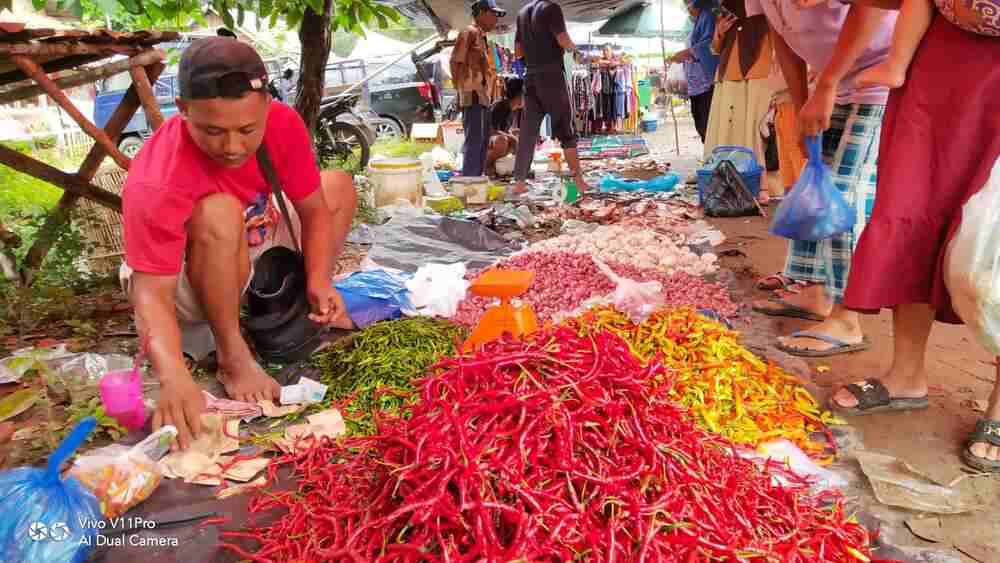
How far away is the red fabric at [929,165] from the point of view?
77.9 inches

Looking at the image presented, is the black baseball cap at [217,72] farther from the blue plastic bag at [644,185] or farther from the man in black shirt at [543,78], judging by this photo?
the blue plastic bag at [644,185]

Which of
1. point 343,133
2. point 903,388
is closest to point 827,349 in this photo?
point 903,388

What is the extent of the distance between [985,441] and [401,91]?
1368 centimetres

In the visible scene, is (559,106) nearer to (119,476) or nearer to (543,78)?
(543,78)

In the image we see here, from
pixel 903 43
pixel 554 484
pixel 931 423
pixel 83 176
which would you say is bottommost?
pixel 931 423

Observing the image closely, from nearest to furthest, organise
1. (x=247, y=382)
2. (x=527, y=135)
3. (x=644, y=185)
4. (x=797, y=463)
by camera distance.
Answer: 1. (x=797, y=463)
2. (x=247, y=382)
3. (x=527, y=135)
4. (x=644, y=185)

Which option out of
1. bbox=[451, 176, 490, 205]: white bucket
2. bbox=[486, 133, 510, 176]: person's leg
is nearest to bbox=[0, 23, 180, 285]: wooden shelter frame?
bbox=[451, 176, 490, 205]: white bucket

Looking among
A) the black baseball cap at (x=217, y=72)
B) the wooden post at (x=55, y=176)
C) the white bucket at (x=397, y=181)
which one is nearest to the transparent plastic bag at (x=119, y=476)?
the black baseball cap at (x=217, y=72)

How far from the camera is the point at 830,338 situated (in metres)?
2.87

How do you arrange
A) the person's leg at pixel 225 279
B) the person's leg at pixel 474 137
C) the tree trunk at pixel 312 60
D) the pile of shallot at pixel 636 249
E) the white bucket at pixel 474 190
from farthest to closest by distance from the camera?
the person's leg at pixel 474 137
the white bucket at pixel 474 190
the tree trunk at pixel 312 60
the pile of shallot at pixel 636 249
the person's leg at pixel 225 279

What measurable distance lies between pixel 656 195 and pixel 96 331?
18.3ft

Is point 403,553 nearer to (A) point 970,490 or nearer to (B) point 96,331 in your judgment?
(A) point 970,490

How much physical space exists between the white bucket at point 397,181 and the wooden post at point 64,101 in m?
3.07

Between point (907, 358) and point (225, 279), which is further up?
point (225, 279)
